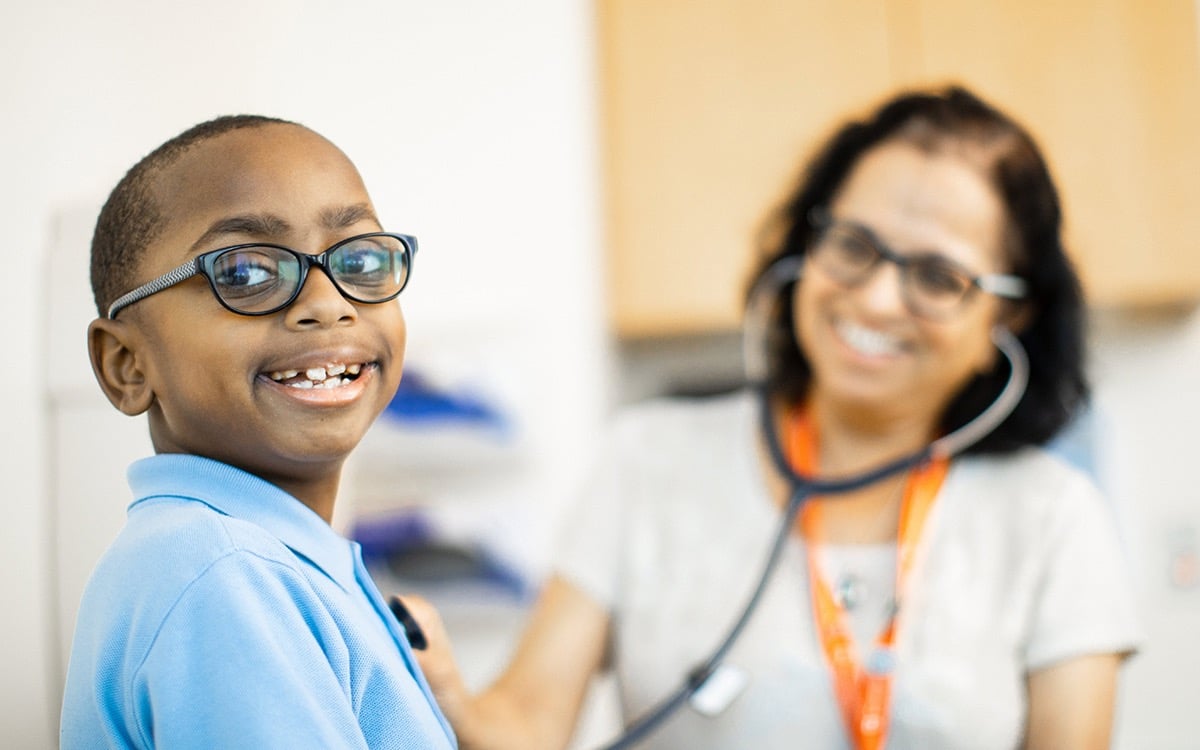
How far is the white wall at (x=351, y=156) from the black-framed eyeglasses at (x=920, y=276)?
1.43 ft

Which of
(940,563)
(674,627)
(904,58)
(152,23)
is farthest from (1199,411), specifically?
(152,23)

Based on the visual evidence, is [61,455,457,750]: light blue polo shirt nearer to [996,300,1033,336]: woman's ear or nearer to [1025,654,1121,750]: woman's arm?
[1025,654,1121,750]: woman's arm

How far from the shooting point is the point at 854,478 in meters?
1.04

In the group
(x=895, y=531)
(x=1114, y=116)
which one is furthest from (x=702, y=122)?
(x=895, y=531)

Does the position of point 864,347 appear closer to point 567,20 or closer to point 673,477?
point 673,477

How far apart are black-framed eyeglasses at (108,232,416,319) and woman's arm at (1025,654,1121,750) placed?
0.79 m

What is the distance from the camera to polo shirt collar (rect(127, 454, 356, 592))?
40cm

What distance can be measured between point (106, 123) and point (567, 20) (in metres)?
1.61

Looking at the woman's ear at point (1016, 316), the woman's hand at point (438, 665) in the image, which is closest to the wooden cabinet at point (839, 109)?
the woman's ear at point (1016, 316)

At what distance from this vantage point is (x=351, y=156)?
467 mm

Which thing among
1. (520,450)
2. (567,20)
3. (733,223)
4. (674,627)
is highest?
(567,20)

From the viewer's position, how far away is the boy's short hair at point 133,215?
0.39 metres

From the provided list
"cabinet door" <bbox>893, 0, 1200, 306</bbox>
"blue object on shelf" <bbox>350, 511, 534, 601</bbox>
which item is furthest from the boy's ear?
"cabinet door" <bbox>893, 0, 1200, 306</bbox>

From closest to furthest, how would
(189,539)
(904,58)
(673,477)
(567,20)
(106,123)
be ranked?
(189,539)
(106,123)
(673,477)
(904,58)
(567,20)
